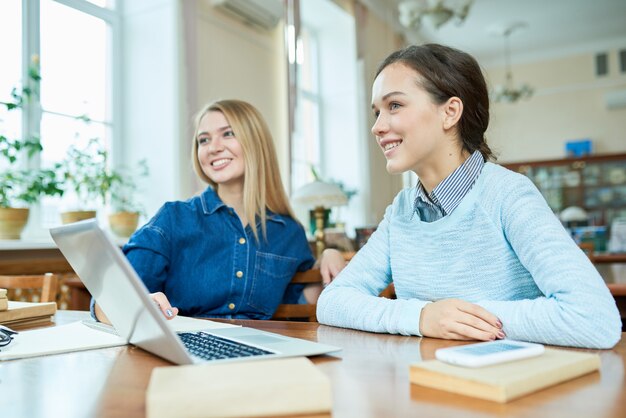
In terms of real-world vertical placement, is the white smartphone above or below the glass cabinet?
below

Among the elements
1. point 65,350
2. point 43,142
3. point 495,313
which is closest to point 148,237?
point 65,350

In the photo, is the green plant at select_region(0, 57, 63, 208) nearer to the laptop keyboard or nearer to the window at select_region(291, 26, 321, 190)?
the laptop keyboard

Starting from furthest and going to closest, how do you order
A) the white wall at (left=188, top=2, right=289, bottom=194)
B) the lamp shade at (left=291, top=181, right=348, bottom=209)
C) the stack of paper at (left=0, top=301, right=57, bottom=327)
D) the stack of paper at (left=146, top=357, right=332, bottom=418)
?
1. the white wall at (left=188, top=2, right=289, bottom=194)
2. the lamp shade at (left=291, top=181, right=348, bottom=209)
3. the stack of paper at (left=0, top=301, right=57, bottom=327)
4. the stack of paper at (left=146, top=357, right=332, bottom=418)

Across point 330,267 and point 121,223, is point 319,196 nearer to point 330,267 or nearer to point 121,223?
point 121,223

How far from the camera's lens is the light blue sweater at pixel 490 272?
90 cm

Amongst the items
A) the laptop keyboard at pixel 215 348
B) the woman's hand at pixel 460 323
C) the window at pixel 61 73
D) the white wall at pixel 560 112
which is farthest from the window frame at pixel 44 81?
the white wall at pixel 560 112

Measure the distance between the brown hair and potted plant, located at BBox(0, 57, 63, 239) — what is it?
197 cm

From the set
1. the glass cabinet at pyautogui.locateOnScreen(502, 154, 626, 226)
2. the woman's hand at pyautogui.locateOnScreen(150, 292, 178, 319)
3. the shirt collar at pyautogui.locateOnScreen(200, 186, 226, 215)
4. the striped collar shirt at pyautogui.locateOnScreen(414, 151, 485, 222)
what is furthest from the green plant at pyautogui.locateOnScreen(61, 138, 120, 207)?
the glass cabinet at pyautogui.locateOnScreen(502, 154, 626, 226)

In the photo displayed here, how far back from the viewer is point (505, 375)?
0.61 meters

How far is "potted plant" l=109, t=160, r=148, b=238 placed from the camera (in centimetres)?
323

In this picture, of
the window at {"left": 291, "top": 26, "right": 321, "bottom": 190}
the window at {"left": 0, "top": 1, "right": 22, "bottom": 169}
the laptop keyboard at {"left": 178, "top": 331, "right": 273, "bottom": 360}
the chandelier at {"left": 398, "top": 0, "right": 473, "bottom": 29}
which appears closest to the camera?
the laptop keyboard at {"left": 178, "top": 331, "right": 273, "bottom": 360}

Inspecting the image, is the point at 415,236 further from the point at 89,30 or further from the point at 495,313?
the point at 89,30

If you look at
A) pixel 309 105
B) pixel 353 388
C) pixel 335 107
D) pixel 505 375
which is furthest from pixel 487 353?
pixel 335 107

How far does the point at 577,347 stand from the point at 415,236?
0.44 m
